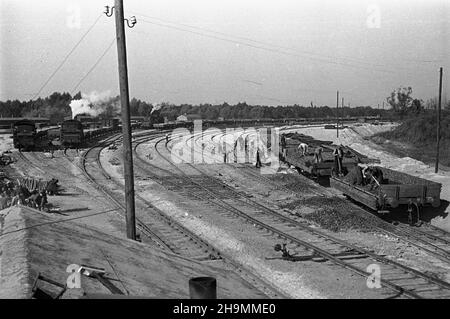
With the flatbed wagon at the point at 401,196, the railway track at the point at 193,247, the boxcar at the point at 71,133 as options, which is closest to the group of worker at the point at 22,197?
the railway track at the point at 193,247

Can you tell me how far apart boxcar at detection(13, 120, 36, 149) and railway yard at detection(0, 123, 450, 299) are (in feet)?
26.9

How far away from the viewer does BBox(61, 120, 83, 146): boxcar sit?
1552 inches

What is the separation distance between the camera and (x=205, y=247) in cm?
1321

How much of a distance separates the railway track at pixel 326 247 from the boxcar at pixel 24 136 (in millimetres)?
20515

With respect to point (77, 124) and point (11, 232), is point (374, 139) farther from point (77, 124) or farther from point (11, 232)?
point (11, 232)

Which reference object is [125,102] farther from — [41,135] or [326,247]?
[41,135]

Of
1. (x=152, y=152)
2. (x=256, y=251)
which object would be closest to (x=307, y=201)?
(x=256, y=251)

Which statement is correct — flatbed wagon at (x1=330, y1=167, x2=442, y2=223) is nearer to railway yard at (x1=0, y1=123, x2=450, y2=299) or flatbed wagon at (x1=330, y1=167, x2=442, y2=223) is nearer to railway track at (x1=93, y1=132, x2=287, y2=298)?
railway yard at (x1=0, y1=123, x2=450, y2=299)

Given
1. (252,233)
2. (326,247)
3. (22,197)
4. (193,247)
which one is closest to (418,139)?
(252,233)

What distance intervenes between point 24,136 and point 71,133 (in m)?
3.91

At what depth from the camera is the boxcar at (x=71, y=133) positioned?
129 feet

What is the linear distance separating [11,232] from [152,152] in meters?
29.2

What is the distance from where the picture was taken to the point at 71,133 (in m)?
39.7

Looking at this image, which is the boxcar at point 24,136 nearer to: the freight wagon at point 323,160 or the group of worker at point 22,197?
the group of worker at point 22,197
